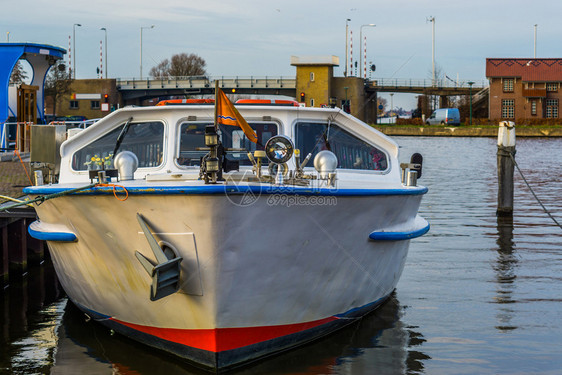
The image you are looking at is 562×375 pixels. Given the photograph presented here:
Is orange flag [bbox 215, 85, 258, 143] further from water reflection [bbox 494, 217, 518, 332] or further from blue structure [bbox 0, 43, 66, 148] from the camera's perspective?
blue structure [bbox 0, 43, 66, 148]

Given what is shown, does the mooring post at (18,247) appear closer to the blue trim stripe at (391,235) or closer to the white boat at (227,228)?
the white boat at (227,228)

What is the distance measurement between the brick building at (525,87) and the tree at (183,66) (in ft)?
107

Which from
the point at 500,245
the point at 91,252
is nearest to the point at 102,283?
the point at 91,252

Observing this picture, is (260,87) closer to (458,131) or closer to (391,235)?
(458,131)

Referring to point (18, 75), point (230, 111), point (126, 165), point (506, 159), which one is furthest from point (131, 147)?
point (18, 75)

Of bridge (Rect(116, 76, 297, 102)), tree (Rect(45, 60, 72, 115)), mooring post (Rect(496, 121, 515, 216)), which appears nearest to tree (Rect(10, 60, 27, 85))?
tree (Rect(45, 60, 72, 115))

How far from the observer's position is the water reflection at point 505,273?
9.85 m

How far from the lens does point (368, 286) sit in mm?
8789

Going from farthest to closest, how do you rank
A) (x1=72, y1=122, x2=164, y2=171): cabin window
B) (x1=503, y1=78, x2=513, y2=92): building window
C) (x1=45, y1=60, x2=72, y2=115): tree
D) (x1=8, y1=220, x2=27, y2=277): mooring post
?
(x1=503, y1=78, x2=513, y2=92): building window, (x1=45, y1=60, x2=72, y2=115): tree, (x1=8, y1=220, x2=27, y2=277): mooring post, (x1=72, y1=122, x2=164, y2=171): cabin window

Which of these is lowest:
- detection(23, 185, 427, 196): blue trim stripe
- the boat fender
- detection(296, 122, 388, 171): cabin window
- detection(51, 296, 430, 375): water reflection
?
detection(51, 296, 430, 375): water reflection

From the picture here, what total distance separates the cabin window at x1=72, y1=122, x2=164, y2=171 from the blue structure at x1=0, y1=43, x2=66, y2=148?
13.8 m

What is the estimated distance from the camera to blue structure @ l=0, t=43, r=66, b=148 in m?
23.7

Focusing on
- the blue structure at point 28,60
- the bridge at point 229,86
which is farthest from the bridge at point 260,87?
the blue structure at point 28,60

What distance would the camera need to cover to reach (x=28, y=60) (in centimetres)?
2541
